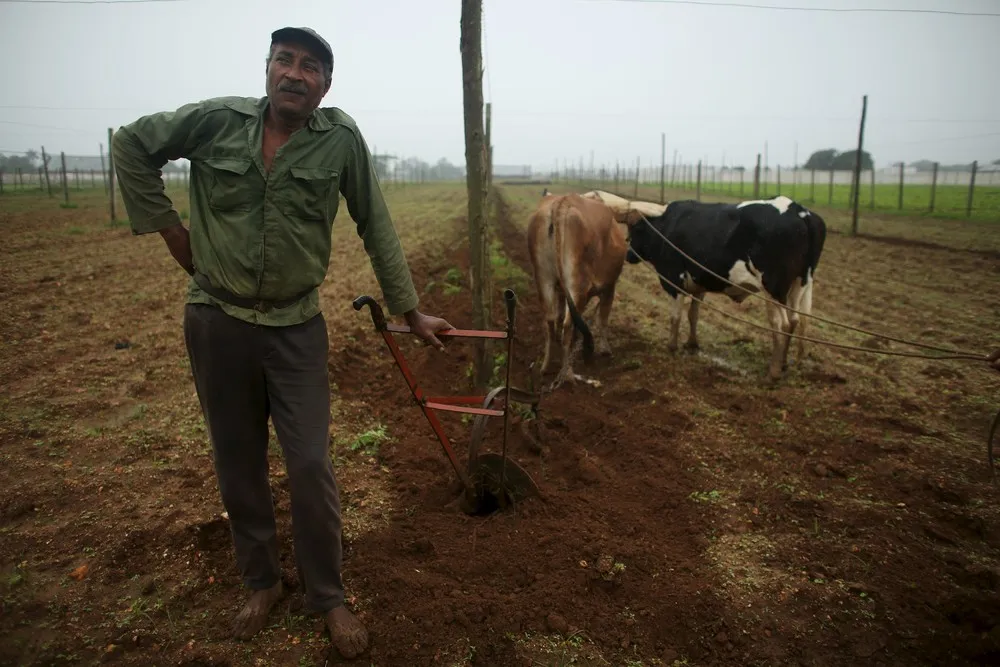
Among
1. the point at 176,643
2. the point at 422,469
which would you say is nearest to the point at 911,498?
the point at 422,469

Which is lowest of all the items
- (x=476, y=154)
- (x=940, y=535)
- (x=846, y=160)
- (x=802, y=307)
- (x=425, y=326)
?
(x=940, y=535)

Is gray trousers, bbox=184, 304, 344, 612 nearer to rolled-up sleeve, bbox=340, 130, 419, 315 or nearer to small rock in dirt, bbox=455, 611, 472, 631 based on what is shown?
rolled-up sleeve, bbox=340, 130, 419, 315

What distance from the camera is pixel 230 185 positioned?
2.42 meters

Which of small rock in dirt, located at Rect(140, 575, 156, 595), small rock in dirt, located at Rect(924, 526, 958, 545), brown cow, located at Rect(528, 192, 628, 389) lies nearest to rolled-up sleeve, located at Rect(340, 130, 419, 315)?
small rock in dirt, located at Rect(140, 575, 156, 595)

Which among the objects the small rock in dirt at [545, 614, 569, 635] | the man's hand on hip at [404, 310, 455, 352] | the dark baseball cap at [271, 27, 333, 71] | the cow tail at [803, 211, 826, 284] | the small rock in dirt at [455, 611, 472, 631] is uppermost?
the dark baseball cap at [271, 27, 333, 71]

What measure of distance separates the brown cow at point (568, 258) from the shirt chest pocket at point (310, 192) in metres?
3.61

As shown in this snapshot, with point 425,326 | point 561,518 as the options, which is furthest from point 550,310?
point 425,326

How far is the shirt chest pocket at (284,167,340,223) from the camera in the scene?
2.47 meters

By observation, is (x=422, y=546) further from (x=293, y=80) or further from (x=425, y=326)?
(x=293, y=80)

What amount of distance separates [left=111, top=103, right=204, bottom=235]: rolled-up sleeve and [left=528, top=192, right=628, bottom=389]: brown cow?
3.94 metres

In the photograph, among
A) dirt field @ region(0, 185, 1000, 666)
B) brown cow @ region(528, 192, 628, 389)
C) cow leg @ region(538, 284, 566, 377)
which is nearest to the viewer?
dirt field @ region(0, 185, 1000, 666)

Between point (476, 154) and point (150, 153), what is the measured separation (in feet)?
9.59

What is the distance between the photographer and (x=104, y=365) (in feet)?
19.6

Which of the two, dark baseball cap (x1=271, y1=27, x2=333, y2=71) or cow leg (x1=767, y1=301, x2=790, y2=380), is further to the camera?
cow leg (x1=767, y1=301, x2=790, y2=380)
